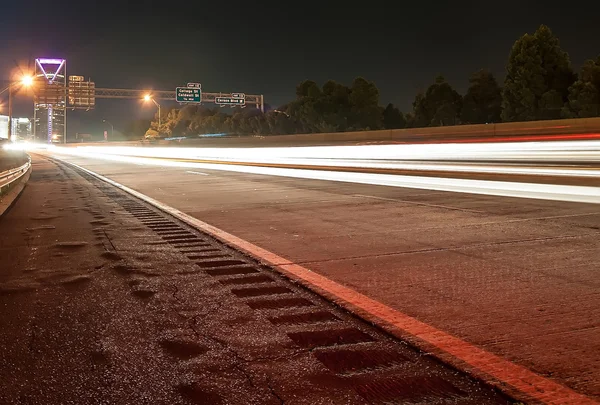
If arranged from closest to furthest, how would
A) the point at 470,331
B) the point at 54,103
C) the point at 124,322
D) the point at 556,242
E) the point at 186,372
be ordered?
the point at 186,372 < the point at 470,331 < the point at 124,322 < the point at 556,242 < the point at 54,103

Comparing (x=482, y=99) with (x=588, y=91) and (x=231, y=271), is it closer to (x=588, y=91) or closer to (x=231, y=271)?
(x=588, y=91)

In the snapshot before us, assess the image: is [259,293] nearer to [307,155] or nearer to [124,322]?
[124,322]

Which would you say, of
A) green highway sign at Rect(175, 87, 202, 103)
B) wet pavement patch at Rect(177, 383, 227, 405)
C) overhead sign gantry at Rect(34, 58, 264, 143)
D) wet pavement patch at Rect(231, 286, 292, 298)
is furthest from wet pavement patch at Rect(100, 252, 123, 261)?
green highway sign at Rect(175, 87, 202, 103)

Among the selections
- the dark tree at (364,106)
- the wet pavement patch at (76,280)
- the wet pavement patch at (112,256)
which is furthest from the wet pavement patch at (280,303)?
the dark tree at (364,106)

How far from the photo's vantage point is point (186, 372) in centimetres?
457

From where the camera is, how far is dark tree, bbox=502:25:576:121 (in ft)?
179

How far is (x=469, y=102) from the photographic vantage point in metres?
70.6

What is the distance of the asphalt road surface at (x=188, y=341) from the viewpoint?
13.7 ft

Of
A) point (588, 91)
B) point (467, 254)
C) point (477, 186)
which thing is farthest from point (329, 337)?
point (588, 91)

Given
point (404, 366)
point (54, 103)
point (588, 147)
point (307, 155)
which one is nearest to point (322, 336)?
point (404, 366)

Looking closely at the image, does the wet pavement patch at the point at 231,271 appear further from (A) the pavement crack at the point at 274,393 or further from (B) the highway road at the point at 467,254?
(A) the pavement crack at the point at 274,393

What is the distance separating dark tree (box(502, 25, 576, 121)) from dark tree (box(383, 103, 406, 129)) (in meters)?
38.9

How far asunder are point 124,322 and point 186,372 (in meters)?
1.48

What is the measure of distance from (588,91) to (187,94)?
36.8 m
